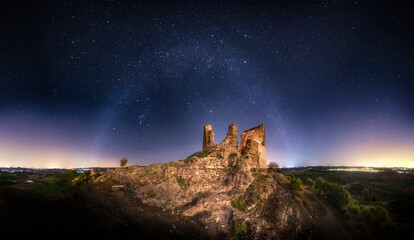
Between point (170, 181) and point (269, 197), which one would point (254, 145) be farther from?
point (170, 181)

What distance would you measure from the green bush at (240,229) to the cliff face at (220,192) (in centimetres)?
51

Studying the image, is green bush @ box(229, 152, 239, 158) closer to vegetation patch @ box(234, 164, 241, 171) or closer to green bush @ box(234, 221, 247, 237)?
vegetation patch @ box(234, 164, 241, 171)

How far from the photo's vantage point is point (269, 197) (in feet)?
85.1

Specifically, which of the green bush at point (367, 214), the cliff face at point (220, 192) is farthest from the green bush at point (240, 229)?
the green bush at point (367, 214)

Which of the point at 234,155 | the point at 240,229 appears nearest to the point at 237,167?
the point at 234,155

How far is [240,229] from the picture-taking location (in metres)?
19.2

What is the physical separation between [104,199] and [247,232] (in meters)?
18.9

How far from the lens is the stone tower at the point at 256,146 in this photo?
3397cm

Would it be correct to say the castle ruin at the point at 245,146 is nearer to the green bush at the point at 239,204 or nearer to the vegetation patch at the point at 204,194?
the vegetation patch at the point at 204,194

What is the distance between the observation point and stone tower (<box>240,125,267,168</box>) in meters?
34.0

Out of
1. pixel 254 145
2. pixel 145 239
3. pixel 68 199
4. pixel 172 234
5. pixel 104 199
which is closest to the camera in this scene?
pixel 145 239

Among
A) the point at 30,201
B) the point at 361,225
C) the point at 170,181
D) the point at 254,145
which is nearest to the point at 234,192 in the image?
the point at 170,181

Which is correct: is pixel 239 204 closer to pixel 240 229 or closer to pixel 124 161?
pixel 240 229

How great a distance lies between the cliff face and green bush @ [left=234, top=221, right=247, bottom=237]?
0.51 metres
